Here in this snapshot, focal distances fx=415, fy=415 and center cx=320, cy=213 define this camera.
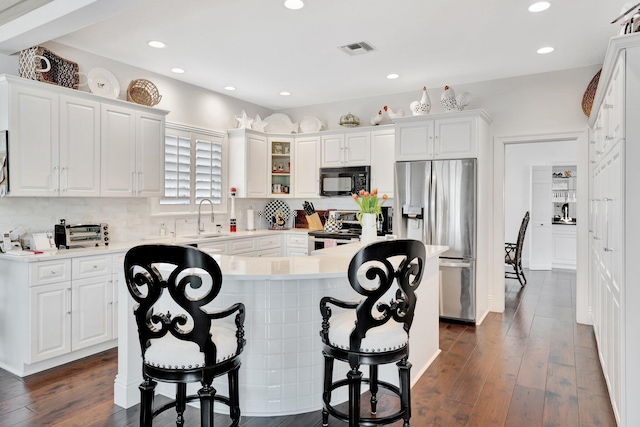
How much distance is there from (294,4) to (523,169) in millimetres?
6800

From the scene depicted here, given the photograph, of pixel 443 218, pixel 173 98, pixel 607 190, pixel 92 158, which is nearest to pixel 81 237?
pixel 92 158

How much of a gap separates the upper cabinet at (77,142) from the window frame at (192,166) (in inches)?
12.0

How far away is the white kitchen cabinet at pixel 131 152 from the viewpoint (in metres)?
3.92

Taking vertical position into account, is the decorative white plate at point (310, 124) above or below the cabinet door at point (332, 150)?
above

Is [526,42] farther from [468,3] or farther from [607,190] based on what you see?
[607,190]

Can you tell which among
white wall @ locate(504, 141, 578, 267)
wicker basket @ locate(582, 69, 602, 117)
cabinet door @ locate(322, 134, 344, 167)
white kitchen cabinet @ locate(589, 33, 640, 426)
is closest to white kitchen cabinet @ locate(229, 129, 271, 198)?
cabinet door @ locate(322, 134, 344, 167)

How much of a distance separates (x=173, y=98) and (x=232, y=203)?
1.53 meters

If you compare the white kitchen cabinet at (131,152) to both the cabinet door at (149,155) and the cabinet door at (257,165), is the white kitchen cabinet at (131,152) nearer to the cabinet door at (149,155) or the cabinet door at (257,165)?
the cabinet door at (149,155)

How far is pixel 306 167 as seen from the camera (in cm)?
601

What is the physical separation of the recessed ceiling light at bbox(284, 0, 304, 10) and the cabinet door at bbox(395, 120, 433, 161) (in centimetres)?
219

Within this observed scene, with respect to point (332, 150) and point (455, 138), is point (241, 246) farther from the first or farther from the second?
point (455, 138)

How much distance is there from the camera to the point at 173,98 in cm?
493

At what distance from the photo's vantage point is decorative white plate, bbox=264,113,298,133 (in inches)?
245

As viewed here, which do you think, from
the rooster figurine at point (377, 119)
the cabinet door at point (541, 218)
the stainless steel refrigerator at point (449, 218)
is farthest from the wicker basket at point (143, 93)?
the cabinet door at point (541, 218)
